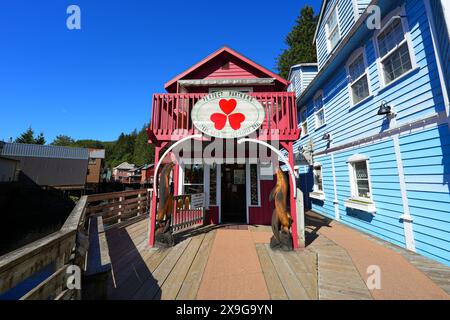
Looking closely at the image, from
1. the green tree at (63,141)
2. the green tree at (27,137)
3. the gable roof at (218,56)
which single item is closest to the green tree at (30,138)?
the green tree at (27,137)

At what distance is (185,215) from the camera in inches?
203

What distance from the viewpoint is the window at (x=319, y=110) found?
7537mm

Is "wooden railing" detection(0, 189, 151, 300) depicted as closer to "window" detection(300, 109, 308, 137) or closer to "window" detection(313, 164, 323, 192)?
"window" detection(313, 164, 323, 192)

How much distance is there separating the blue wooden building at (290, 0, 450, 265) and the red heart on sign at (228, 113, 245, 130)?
3251 millimetres

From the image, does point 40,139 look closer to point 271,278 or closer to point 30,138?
point 30,138

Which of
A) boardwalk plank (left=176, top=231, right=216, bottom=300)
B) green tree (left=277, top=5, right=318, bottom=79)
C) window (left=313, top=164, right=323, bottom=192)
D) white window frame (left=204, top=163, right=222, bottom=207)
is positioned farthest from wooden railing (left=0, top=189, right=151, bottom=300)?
green tree (left=277, top=5, right=318, bottom=79)

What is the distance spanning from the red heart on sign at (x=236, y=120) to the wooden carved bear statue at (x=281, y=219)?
1.34 m

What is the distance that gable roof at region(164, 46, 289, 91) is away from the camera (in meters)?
6.40

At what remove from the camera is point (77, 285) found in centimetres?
168

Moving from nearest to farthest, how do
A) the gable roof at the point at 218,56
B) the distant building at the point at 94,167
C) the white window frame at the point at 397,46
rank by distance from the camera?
the white window frame at the point at 397,46 < the gable roof at the point at 218,56 < the distant building at the point at 94,167

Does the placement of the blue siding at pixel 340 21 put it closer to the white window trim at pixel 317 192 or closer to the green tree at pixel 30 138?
the white window trim at pixel 317 192

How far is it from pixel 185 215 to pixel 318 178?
5.92 m
